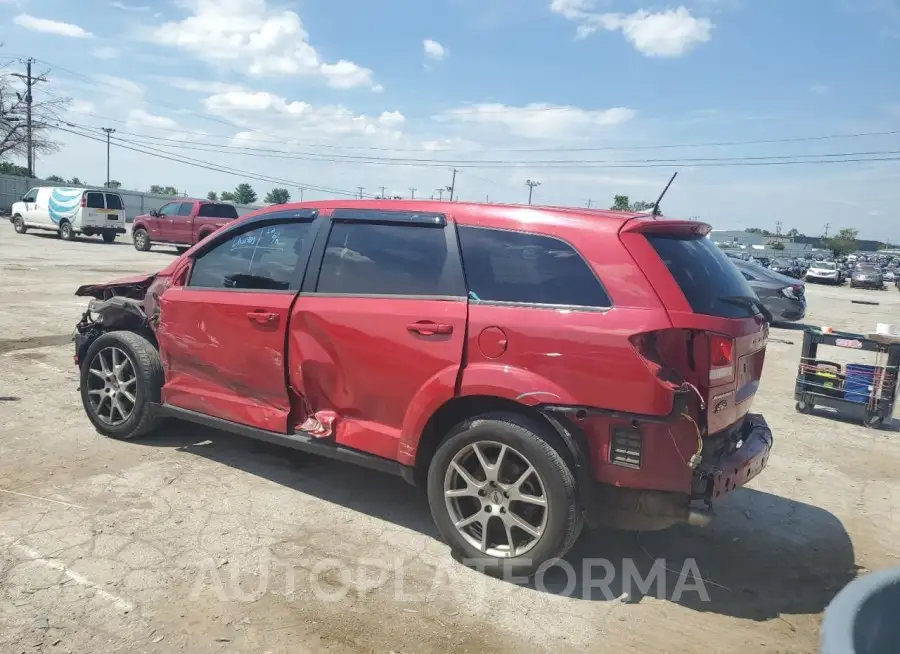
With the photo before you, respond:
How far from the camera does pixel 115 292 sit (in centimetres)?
550

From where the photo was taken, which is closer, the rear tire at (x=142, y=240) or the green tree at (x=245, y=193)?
the rear tire at (x=142, y=240)

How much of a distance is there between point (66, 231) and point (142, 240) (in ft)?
12.9

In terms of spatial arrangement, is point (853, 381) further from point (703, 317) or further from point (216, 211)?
point (216, 211)

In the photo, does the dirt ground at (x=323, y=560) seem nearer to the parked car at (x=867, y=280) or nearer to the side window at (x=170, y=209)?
the side window at (x=170, y=209)

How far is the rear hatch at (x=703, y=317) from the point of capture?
10.3 ft

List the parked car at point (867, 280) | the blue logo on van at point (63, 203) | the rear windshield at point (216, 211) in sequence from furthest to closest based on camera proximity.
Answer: the parked car at point (867, 280)
the blue logo on van at point (63, 203)
the rear windshield at point (216, 211)

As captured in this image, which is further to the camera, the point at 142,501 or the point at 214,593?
the point at 142,501

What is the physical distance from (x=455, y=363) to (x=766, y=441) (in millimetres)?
1795

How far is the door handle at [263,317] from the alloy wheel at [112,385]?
1297 millimetres

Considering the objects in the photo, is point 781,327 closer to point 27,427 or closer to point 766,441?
point 766,441

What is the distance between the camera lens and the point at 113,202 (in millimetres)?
27203

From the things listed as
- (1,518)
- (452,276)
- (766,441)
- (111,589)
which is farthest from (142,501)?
(766,441)

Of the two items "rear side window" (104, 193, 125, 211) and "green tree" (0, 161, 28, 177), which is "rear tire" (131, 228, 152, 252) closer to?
"rear side window" (104, 193, 125, 211)

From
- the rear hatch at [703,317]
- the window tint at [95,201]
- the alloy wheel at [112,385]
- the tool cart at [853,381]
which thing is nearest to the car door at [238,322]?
the alloy wheel at [112,385]
